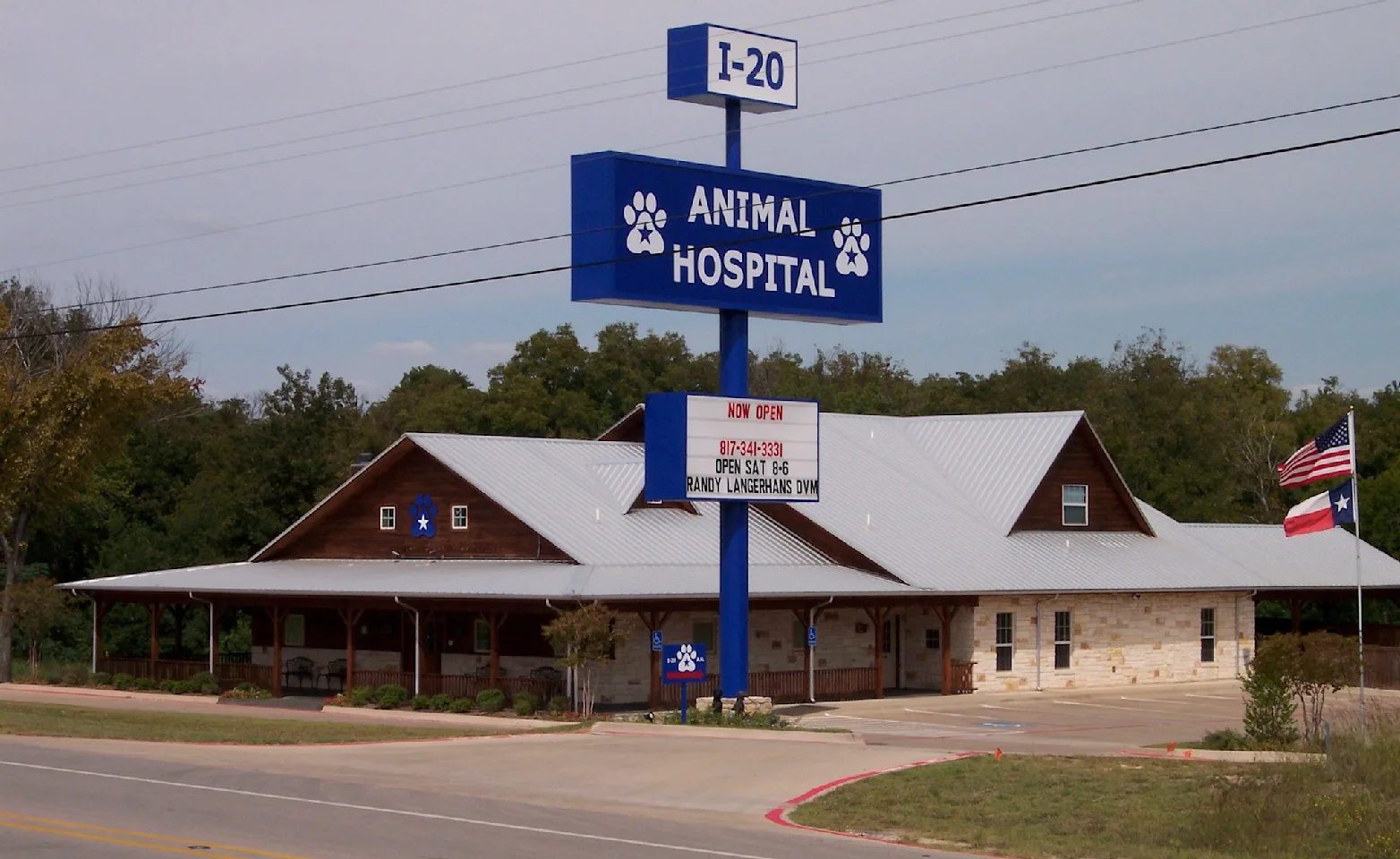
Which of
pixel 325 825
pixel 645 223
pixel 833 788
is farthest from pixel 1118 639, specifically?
pixel 325 825

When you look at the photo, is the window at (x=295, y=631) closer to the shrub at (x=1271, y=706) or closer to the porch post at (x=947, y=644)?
the porch post at (x=947, y=644)

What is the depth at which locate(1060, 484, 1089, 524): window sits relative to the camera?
4944 cm

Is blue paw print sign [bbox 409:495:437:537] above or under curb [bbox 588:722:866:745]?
above

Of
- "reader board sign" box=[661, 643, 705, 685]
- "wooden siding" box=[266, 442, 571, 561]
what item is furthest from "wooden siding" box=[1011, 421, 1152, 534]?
"reader board sign" box=[661, 643, 705, 685]

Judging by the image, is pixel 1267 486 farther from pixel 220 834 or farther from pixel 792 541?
pixel 220 834

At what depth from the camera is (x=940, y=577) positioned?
4241cm

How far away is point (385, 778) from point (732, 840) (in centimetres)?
740

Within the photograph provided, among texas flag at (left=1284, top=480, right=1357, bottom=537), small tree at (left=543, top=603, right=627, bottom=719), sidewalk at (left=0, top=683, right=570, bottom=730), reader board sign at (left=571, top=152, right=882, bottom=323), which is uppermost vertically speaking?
reader board sign at (left=571, top=152, right=882, bottom=323)

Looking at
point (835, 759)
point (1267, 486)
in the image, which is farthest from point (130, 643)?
point (1267, 486)

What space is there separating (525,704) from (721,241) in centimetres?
1080

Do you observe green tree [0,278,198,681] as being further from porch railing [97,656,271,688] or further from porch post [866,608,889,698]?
porch post [866,608,889,698]

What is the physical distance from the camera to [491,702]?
37438 mm

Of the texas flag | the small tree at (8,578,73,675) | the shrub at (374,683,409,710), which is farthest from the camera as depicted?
the small tree at (8,578,73,675)

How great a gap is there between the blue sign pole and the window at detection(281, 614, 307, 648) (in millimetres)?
16658
